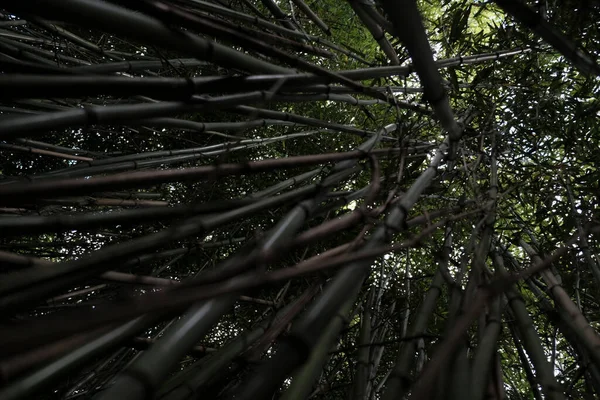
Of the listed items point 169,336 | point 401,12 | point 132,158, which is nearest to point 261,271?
point 169,336

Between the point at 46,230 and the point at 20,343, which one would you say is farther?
the point at 46,230

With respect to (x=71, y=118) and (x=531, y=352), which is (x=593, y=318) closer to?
(x=531, y=352)

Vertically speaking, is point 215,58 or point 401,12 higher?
point 401,12

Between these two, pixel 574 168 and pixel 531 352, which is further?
pixel 574 168

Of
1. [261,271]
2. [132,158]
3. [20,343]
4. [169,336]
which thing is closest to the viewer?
[20,343]

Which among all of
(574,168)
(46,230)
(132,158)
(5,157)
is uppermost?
(5,157)

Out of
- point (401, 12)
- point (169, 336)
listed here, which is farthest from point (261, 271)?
point (401, 12)

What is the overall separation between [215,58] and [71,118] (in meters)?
0.31

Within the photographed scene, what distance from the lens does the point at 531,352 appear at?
928mm

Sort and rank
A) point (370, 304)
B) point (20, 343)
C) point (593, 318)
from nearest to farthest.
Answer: point (20, 343), point (370, 304), point (593, 318)

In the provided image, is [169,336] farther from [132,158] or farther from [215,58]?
[132,158]

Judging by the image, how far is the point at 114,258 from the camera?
2.51 feet

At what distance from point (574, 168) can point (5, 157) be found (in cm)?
398

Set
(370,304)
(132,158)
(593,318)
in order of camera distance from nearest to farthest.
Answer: (370,304) < (593,318) < (132,158)
